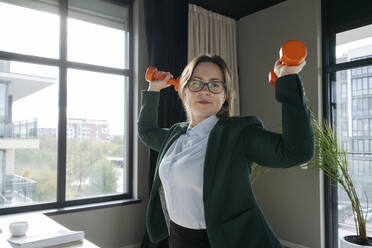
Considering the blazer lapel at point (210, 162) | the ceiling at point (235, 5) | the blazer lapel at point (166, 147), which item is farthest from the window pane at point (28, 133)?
the blazer lapel at point (210, 162)

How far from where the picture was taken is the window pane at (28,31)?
8.99ft

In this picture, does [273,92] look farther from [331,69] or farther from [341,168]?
[341,168]


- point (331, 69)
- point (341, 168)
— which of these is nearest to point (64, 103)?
point (341, 168)

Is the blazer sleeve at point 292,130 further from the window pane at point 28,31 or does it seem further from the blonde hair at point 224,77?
the window pane at point 28,31

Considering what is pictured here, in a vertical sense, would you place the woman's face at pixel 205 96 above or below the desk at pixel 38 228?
above

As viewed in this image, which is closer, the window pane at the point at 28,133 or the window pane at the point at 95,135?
the window pane at the point at 28,133

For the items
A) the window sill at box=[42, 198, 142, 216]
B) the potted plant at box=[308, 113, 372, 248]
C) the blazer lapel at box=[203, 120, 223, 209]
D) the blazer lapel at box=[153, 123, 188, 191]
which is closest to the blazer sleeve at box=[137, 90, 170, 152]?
the blazer lapel at box=[153, 123, 188, 191]

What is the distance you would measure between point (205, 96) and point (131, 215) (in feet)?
7.98

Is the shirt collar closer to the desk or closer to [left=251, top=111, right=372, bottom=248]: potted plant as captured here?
the desk

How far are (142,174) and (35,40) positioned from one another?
1655 mm

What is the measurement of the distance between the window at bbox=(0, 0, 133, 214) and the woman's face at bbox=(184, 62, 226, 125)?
2.15 meters

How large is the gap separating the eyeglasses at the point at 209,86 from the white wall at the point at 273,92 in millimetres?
2537

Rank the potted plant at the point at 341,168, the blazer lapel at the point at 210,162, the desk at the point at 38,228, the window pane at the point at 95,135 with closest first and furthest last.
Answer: the blazer lapel at the point at 210,162, the desk at the point at 38,228, the potted plant at the point at 341,168, the window pane at the point at 95,135

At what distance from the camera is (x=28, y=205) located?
2.75 metres
